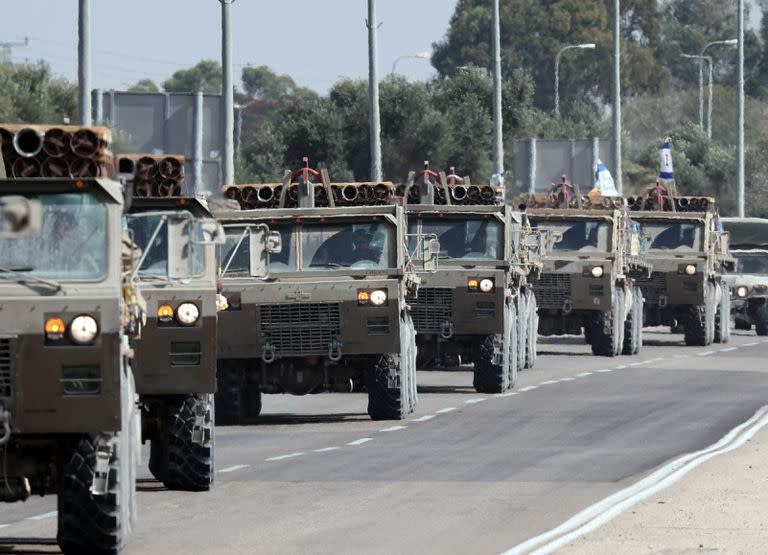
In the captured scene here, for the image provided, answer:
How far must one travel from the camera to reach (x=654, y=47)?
13975 centimetres

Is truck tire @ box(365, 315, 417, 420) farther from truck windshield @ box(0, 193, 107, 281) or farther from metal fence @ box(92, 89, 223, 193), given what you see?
truck windshield @ box(0, 193, 107, 281)

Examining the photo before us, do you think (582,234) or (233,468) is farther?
(582,234)

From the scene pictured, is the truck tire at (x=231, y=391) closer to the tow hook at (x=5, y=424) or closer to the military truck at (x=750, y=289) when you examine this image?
the tow hook at (x=5, y=424)

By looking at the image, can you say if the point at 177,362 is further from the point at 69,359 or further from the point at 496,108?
the point at 496,108

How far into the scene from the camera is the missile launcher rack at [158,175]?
1680 centimetres

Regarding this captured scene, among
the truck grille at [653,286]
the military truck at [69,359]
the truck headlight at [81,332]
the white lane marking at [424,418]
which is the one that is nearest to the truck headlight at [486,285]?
the white lane marking at [424,418]

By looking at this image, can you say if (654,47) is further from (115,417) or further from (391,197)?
(115,417)

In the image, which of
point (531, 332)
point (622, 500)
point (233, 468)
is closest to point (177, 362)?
point (233, 468)

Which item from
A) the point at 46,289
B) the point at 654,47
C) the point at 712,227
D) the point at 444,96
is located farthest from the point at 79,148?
the point at 654,47

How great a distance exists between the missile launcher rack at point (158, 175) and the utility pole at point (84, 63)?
11.5 m

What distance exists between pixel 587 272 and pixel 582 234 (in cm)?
81

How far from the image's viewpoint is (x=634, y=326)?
→ 3859cm

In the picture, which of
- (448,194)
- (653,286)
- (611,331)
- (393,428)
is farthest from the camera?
(653,286)

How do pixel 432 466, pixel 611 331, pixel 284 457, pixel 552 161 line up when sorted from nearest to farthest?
pixel 432 466 → pixel 284 457 → pixel 611 331 → pixel 552 161
